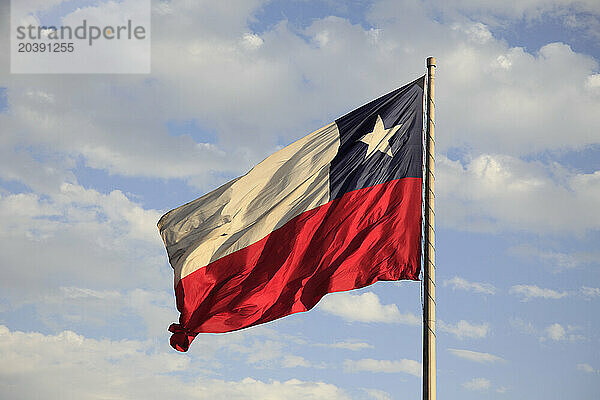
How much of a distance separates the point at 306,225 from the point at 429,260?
121 inches

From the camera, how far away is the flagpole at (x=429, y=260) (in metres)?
14.5

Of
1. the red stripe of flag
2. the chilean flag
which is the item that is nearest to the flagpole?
the chilean flag

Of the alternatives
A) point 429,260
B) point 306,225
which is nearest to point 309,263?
point 306,225

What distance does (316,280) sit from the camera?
1659 cm

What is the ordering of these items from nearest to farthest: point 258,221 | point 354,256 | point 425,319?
point 425,319
point 354,256
point 258,221

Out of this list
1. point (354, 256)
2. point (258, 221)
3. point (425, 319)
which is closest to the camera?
point (425, 319)

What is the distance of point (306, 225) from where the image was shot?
677 inches

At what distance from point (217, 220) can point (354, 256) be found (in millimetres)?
3312

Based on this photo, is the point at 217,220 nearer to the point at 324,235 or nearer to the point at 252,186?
the point at 252,186

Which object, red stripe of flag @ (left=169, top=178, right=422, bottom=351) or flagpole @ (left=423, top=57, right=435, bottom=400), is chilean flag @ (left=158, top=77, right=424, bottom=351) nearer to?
red stripe of flag @ (left=169, top=178, right=422, bottom=351)

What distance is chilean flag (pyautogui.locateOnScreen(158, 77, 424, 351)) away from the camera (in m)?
16.5

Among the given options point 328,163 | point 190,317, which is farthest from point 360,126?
point 190,317

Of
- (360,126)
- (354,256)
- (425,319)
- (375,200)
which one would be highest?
(360,126)

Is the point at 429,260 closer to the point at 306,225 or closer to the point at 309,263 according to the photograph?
the point at 309,263
